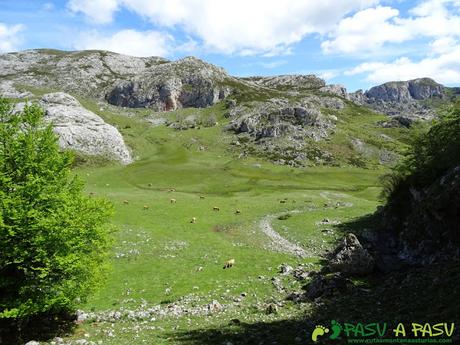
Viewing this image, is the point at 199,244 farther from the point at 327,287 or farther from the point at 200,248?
the point at 327,287

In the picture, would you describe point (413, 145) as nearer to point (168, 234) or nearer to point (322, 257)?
point (322, 257)

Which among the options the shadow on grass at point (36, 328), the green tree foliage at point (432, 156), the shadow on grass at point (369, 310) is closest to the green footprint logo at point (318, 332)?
the shadow on grass at point (369, 310)

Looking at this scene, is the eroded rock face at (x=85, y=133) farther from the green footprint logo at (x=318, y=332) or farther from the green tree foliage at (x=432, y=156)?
the green footprint logo at (x=318, y=332)

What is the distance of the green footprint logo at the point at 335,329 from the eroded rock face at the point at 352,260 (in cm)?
1321

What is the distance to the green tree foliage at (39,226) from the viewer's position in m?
21.9

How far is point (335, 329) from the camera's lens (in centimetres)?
1909

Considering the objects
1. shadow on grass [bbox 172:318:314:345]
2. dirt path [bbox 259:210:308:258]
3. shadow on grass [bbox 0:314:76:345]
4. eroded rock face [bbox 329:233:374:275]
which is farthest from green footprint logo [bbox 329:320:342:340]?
dirt path [bbox 259:210:308:258]

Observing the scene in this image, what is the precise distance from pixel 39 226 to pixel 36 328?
8470mm

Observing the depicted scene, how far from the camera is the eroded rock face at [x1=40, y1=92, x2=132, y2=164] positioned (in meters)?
136

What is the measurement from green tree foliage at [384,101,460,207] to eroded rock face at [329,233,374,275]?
10.8 metres

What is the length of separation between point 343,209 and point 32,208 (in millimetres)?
56030

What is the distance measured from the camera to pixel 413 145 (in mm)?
52125

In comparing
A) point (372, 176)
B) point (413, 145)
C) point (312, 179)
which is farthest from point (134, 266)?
point (372, 176)

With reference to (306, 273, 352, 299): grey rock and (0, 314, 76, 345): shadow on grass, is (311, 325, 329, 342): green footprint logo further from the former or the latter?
(0, 314, 76, 345): shadow on grass
